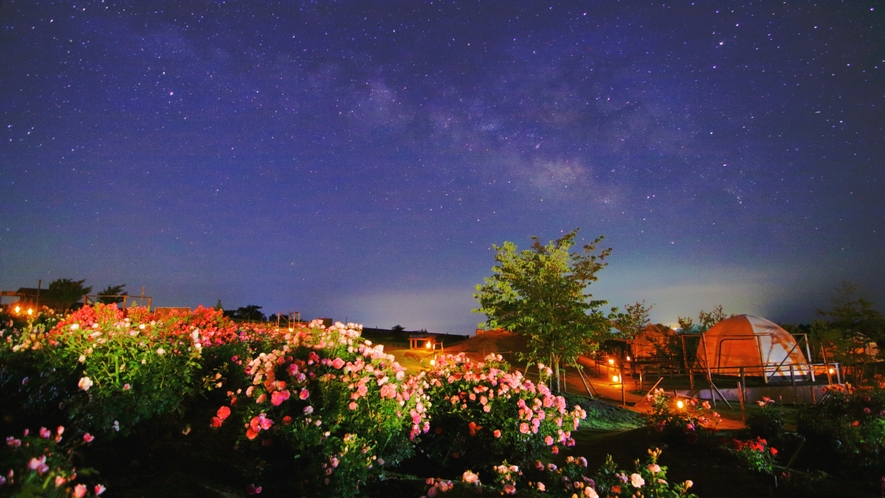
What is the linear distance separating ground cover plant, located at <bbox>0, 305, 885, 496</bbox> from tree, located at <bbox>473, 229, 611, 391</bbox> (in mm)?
8389

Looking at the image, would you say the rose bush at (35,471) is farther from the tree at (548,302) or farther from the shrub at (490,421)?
the tree at (548,302)

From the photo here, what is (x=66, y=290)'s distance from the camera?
130 ft

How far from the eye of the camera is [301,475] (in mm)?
5027

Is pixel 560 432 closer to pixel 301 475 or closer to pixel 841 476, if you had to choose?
pixel 301 475

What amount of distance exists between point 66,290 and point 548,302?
135 feet

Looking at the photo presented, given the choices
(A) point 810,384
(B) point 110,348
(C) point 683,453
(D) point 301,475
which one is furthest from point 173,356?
(A) point 810,384

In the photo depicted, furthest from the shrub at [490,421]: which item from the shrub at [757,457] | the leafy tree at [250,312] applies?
the leafy tree at [250,312]

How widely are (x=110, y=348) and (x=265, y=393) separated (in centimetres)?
212

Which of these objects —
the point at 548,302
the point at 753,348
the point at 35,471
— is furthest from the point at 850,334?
the point at 35,471

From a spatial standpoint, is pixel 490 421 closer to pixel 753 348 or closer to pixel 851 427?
pixel 851 427

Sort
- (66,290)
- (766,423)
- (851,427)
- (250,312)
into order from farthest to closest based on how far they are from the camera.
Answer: (250,312) < (66,290) < (766,423) < (851,427)

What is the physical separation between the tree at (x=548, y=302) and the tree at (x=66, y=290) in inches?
1441

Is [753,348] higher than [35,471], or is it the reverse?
[35,471]

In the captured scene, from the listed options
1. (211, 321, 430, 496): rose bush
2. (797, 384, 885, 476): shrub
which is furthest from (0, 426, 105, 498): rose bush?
(797, 384, 885, 476): shrub
